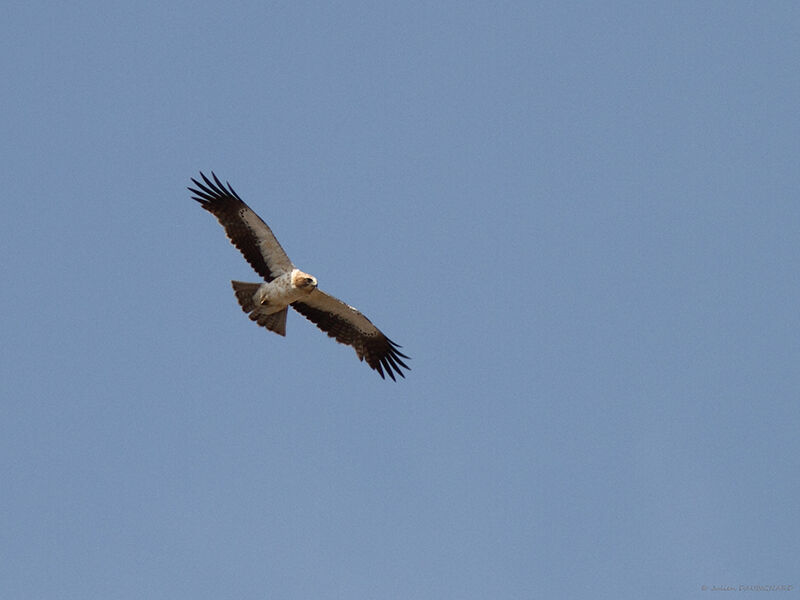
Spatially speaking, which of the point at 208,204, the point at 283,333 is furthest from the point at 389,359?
the point at 208,204

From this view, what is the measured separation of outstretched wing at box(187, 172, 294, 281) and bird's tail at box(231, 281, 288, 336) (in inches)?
14.7

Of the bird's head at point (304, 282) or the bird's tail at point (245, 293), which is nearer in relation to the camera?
the bird's head at point (304, 282)

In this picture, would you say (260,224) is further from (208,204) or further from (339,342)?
(339,342)

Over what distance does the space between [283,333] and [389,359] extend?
252 centimetres

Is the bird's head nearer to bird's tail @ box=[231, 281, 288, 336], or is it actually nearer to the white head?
the white head

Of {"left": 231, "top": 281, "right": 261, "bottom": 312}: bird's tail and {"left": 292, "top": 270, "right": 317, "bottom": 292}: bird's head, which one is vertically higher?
{"left": 292, "top": 270, "right": 317, "bottom": 292}: bird's head

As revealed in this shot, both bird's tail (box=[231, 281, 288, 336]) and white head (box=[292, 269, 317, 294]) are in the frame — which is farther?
bird's tail (box=[231, 281, 288, 336])

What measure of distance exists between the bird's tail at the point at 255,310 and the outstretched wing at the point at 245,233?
0.37 m

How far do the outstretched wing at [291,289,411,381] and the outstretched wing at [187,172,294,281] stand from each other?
83 cm

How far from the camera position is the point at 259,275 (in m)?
21.4

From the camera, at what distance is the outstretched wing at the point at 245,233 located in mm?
21281

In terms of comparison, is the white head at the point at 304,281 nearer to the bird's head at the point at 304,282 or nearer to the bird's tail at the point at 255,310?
the bird's head at the point at 304,282

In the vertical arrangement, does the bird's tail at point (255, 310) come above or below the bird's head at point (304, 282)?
below

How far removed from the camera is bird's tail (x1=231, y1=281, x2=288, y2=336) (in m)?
21.3
